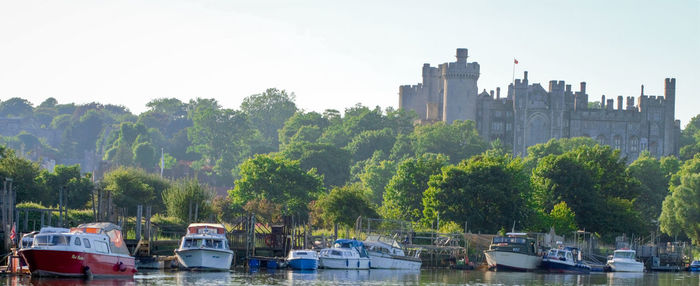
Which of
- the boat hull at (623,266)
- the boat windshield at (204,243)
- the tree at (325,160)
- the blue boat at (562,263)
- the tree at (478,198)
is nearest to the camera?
the boat windshield at (204,243)

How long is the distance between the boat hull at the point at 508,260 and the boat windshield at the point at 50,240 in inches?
1427

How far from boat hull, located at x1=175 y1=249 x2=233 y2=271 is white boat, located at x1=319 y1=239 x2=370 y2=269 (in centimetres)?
1011

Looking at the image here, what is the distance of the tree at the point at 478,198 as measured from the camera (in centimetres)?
10081

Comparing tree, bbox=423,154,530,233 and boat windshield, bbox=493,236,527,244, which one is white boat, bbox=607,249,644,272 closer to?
tree, bbox=423,154,530,233

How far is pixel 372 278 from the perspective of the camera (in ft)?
240

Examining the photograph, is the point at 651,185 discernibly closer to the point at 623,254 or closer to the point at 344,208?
the point at 623,254

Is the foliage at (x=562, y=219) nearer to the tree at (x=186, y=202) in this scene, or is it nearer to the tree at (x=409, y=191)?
the tree at (x=409, y=191)

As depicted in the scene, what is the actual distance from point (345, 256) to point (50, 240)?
25056mm

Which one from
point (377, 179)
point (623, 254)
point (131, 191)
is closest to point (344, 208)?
point (131, 191)

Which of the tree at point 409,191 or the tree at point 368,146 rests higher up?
the tree at point 368,146

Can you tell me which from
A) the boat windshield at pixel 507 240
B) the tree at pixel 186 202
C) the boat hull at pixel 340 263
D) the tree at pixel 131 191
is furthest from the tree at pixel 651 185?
the boat hull at pixel 340 263

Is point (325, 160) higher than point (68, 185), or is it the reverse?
point (325, 160)

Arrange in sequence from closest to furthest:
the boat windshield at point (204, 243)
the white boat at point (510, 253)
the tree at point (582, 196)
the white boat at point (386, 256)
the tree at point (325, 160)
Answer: the boat windshield at point (204, 243), the white boat at point (386, 256), the white boat at point (510, 253), the tree at point (582, 196), the tree at point (325, 160)

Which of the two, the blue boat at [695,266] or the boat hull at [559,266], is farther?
the blue boat at [695,266]
